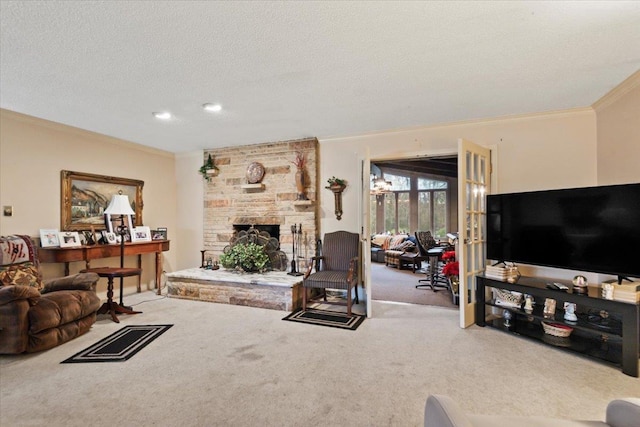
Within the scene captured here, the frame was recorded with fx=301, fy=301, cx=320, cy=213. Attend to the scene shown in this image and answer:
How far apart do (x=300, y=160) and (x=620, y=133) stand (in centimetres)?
373

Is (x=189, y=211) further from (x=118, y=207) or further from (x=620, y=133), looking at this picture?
(x=620, y=133)

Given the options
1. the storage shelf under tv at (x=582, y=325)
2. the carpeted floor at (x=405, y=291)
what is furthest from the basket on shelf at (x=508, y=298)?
the carpeted floor at (x=405, y=291)

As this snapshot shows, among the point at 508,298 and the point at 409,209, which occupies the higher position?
the point at 409,209

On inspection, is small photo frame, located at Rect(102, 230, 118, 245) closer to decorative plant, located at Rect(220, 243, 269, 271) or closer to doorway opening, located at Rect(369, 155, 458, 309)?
decorative plant, located at Rect(220, 243, 269, 271)

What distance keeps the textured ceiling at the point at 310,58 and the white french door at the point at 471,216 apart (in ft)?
1.85

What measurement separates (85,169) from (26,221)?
3.29 ft

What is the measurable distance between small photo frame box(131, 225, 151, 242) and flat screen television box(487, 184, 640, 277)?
4.98 metres

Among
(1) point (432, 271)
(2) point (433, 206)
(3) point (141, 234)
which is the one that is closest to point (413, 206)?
(2) point (433, 206)

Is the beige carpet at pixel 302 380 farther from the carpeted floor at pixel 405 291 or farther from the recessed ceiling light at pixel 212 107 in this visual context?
the recessed ceiling light at pixel 212 107

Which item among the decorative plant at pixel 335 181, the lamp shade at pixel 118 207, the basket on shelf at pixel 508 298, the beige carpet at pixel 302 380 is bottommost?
the beige carpet at pixel 302 380

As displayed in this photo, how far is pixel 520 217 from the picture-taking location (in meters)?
3.28

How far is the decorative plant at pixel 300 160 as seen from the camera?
4734 millimetres

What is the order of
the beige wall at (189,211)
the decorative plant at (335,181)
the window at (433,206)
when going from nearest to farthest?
the decorative plant at (335,181)
the beige wall at (189,211)
the window at (433,206)

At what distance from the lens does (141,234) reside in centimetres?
483
